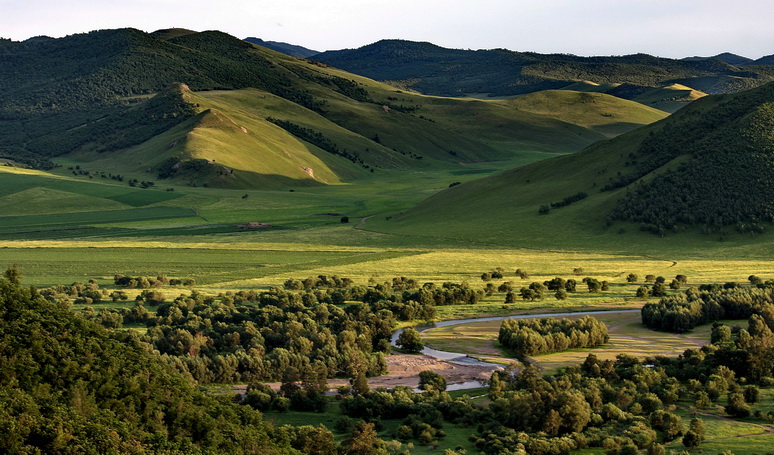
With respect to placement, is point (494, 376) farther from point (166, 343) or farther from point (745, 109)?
point (745, 109)

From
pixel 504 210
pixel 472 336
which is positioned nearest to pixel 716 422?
pixel 472 336

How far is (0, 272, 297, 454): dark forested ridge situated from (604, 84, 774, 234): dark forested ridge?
97.4 metres

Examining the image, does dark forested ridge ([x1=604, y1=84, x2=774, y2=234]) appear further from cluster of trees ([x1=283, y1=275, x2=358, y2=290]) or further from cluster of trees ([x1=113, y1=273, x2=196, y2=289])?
cluster of trees ([x1=113, y1=273, x2=196, y2=289])

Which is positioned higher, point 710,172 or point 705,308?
point 710,172

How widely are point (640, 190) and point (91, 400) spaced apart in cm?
11211

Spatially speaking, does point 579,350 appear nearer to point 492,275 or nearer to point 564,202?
point 492,275

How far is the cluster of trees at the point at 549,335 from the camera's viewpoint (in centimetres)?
6200

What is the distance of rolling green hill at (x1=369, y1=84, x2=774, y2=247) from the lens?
126 m

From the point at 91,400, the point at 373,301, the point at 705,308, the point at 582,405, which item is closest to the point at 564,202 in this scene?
the point at 373,301

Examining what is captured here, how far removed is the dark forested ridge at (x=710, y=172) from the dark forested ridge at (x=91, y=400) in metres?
97.4

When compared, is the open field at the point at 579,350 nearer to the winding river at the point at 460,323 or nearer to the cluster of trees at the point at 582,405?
the winding river at the point at 460,323

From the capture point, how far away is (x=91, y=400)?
33.6m

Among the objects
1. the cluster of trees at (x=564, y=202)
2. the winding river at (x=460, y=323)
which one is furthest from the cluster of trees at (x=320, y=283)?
the cluster of trees at (x=564, y=202)

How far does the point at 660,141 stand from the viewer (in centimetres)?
15162
